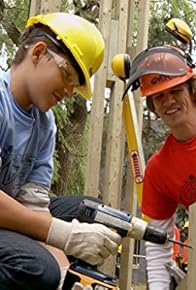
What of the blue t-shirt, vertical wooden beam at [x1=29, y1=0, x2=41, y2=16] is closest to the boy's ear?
the blue t-shirt

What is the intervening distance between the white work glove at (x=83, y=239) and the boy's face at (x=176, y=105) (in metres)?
0.62

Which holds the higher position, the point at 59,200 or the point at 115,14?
the point at 115,14

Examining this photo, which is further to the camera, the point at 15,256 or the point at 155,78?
the point at 155,78

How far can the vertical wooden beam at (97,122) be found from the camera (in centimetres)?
362

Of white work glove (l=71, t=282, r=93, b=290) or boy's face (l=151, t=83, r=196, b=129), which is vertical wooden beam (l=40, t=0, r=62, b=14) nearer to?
boy's face (l=151, t=83, r=196, b=129)

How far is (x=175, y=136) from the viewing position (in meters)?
2.43

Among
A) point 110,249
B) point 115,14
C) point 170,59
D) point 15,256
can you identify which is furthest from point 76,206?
point 115,14

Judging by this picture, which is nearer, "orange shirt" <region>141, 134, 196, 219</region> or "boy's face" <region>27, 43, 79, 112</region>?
"boy's face" <region>27, 43, 79, 112</region>

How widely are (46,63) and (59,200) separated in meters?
0.65

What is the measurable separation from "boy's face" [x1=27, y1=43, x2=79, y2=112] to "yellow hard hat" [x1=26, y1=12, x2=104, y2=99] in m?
0.05

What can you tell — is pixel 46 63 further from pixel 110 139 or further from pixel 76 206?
pixel 110 139

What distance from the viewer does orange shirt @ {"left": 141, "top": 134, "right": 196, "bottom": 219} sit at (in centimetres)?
239

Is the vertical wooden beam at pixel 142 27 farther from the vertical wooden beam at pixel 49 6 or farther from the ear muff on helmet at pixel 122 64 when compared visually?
the vertical wooden beam at pixel 49 6

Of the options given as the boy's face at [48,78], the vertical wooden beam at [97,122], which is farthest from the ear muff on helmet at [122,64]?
the boy's face at [48,78]
